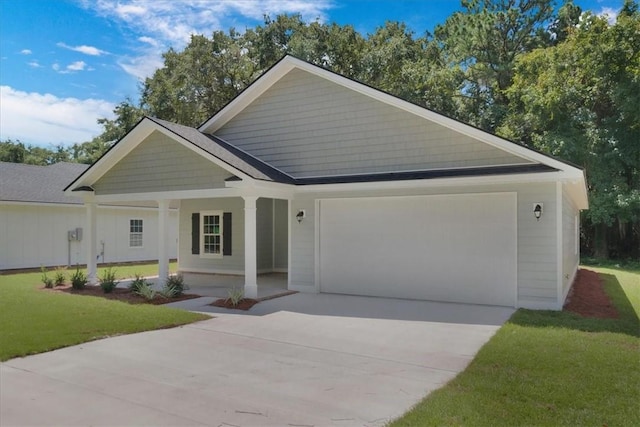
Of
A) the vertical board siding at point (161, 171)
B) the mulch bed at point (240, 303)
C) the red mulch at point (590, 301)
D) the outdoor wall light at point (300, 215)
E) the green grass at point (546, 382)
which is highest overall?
the vertical board siding at point (161, 171)

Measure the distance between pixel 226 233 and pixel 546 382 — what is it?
12.3m

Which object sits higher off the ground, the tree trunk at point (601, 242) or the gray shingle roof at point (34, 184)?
the gray shingle roof at point (34, 184)

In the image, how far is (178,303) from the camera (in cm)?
1026

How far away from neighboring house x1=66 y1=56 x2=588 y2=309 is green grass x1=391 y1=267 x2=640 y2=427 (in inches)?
92.4

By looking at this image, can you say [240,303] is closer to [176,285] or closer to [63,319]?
[176,285]

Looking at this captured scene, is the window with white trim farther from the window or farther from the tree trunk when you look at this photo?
the tree trunk

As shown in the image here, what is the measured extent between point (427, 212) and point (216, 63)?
1959 cm

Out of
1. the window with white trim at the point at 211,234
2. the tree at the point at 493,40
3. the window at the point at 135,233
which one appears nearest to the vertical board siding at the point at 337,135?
the window with white trim at the point at 211,234

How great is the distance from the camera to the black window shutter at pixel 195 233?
16328mm

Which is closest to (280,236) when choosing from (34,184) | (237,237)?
(237,237)

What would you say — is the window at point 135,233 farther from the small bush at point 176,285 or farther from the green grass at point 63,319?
the small bush at point 176,285

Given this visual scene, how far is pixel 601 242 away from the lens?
25328 mm

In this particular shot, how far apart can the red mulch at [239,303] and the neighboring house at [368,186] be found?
383 millimetres


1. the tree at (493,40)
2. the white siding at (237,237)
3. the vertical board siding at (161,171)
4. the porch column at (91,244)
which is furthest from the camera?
the tree at (493,40)
